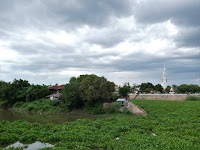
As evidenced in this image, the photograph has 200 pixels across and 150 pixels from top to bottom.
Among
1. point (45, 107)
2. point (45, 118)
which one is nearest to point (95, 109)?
point (45, 118)

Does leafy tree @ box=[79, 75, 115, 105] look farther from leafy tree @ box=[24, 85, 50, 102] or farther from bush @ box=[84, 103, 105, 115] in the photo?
leafy tree @ box=[24, 85, 50, 102]

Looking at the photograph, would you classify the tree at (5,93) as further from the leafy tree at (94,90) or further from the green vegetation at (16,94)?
the leafy tree at (94,90)

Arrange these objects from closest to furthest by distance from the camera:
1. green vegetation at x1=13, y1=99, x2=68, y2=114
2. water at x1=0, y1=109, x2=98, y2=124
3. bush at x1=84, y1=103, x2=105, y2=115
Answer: water at x1=0, y1=109, x2=98, y2=124, bush at x1=84, y1=103, x2=105, y2=115, green vegetation at x1=13, y1=99, x2=68, y2=114

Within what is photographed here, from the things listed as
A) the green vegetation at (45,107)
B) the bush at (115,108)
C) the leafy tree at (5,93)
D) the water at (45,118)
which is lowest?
the water at (45,118)

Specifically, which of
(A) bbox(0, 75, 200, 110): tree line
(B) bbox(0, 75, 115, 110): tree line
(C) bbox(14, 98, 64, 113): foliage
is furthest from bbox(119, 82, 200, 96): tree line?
(C) bbox(14, 98, 64, 113): foliage

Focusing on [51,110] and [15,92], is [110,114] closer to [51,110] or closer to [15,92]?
[51,110]

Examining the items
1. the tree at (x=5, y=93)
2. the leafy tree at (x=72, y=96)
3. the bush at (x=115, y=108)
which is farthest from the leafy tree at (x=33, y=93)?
the bush at (x=115, y=108)

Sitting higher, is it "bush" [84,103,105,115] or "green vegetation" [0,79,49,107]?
"green vegetation" [0,79,49,107]

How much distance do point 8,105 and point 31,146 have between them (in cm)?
4243

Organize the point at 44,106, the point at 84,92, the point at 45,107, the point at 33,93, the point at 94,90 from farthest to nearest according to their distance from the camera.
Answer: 1. the point at 33,93
2. the point at 44,106
3. the point at 45,107
4. the point at 84,92
5. the point at 94,90

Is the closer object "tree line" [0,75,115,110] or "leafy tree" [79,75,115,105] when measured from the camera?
"leafy tree" [79,75,115,105]

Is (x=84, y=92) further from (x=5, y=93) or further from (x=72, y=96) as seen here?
(x=5, y=93)

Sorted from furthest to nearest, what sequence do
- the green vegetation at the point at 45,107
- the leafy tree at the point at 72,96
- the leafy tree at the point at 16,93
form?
the leafy tree at the point at 16,93 < the green vegetation at the point at 45,107 < the leafy tree at the point at 72,96

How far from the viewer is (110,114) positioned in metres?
30.8
